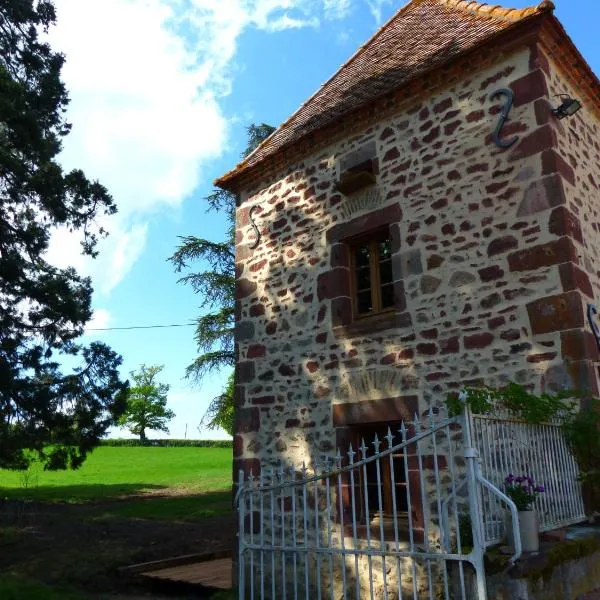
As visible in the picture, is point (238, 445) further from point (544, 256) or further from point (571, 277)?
point (571, 277)

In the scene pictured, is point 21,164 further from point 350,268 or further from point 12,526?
point 12,526

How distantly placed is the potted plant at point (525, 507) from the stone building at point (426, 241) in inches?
63.7

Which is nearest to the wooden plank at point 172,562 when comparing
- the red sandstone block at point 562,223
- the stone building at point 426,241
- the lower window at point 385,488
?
the stone building at point 426,241

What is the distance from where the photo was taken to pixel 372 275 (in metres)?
7.43

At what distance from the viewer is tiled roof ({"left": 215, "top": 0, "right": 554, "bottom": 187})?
7.25 meters

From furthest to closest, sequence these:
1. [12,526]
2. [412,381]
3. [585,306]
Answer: [12,526]
[412,381]
[585,306]

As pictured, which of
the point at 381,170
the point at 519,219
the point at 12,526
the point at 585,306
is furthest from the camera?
the point at 12,526

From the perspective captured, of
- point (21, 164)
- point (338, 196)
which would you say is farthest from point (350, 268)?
point (21, 164)

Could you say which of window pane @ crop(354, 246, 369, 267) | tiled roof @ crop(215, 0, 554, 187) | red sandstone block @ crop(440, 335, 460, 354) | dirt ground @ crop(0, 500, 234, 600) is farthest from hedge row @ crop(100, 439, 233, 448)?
red sandstone block @ crop(440, 335, 460, 354)

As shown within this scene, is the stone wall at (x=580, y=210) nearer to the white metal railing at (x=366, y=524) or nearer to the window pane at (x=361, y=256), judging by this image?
the white metal railing at (x=366, y=524)

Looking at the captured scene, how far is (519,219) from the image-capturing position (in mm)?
6141

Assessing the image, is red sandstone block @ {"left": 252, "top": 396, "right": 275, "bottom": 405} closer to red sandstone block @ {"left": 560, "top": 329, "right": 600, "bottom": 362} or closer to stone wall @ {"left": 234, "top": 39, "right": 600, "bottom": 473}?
stone wall @ {"left": 234, "top": 39, "right": 600, "bottom": 473}

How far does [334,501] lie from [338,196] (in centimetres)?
394

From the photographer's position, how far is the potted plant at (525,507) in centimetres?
389
